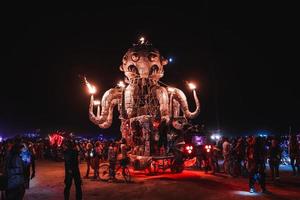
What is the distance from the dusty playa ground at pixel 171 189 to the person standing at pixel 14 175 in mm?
4094

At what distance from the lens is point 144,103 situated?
22844 mm

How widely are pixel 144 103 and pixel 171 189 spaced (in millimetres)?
9177

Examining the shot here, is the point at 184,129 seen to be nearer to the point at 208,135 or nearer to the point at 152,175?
the point at 208,135

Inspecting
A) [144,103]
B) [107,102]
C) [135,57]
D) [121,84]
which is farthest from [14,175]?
[121,84]

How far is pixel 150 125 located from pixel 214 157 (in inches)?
163

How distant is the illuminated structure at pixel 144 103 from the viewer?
69.4ft

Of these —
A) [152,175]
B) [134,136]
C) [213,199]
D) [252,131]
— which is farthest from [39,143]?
[252,131]

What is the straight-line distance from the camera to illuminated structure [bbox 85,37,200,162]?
21.1m

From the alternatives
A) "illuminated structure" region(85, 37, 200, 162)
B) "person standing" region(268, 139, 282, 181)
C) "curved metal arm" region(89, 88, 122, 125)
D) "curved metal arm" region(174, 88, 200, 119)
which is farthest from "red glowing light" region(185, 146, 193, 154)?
"curved metal arm" region(89, 88, 122, 125)

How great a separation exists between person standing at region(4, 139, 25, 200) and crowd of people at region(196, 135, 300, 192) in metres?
8.41

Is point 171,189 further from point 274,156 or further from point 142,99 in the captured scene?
point 142,99

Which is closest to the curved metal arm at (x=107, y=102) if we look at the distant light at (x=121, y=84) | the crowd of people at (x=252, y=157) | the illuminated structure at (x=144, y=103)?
the illuminated structure at (x=144, y=103)

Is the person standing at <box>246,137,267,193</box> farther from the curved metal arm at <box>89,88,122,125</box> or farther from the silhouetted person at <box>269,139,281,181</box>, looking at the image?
the curved metal arm at <box>89,88,122,125</box>

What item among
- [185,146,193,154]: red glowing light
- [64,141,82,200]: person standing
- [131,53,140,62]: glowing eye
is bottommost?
[64,141,82,200]: person standing
